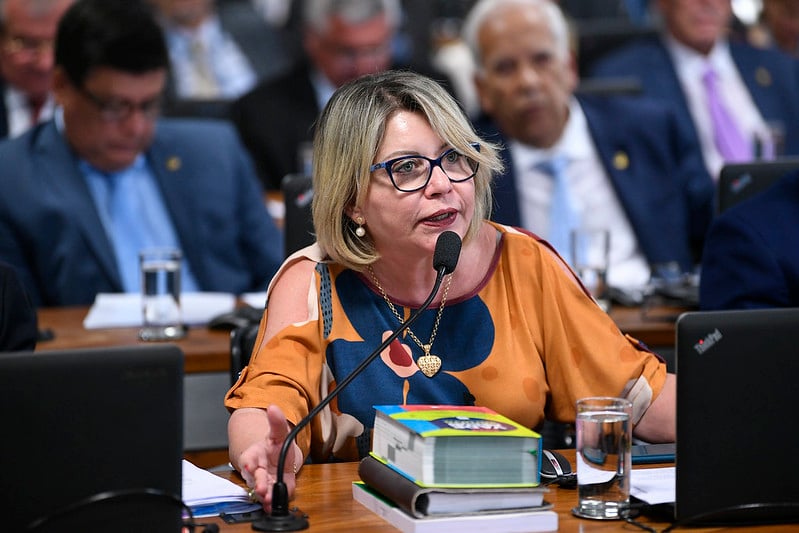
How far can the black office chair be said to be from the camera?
7.26 ft

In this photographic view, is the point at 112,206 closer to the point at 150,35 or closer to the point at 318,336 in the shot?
the point at 150,35

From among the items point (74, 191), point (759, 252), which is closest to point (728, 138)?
point (759, 252)

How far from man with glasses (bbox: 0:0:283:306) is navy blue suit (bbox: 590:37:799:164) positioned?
76.7 inches

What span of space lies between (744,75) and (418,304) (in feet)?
11.3

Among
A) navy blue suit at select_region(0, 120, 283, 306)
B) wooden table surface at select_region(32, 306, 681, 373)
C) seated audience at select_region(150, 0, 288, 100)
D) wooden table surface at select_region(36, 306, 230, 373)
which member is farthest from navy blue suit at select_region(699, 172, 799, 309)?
seated audience at select_region(150, 0, 288, 100)

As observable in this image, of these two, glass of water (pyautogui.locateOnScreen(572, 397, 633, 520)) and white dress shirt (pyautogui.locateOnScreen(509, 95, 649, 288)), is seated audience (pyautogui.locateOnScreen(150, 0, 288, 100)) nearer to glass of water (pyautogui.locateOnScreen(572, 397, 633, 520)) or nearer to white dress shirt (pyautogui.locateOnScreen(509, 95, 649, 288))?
white dress shirt (pyautogui.locateOnScreen(509, 95, 649, 288))

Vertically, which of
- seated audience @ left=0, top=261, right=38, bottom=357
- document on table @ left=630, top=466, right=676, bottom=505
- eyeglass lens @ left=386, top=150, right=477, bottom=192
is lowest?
document on table @ left=630, top=466, right=676, bottom=505

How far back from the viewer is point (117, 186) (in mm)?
3664

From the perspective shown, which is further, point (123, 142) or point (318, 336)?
point (123, 142)

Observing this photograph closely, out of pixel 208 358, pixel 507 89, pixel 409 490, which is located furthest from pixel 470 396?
pixel 507 89

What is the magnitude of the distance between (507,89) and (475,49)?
0.24 metres

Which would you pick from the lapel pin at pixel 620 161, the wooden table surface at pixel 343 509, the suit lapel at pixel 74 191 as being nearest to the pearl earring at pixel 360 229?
the wooden table surface at pixel 343 509

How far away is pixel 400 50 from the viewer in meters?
6.33

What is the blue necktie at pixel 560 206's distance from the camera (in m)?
3.86
